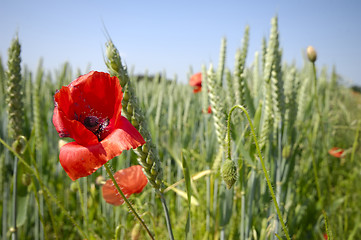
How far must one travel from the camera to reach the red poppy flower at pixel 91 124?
0.36m

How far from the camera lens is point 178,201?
128 centimetres

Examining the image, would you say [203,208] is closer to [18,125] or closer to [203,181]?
[203,181]

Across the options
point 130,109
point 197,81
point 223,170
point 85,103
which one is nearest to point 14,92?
point 85,103

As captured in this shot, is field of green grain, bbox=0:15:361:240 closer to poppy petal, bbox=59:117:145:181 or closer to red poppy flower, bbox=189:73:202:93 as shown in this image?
poppy petal, bbox=59:117:145:181

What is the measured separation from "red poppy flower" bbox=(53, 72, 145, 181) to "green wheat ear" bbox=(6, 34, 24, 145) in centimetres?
32

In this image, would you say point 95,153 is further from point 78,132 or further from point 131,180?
point 131,180

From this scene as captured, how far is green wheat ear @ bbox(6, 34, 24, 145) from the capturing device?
69 centimetres

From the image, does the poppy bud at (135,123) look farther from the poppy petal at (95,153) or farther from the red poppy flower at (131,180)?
the red poppy flower at (131,180)

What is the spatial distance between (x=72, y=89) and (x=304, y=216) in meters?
1.07

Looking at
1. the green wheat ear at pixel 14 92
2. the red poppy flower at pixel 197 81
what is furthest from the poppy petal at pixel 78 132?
the red poppy flower at pixel 197 81

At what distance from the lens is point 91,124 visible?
47 cm

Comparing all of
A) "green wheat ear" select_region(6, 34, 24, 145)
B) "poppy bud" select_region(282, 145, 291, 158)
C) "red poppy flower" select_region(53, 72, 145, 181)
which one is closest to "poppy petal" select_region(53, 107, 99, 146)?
"red poppy flower" select_region(53, 72, 145, 181)

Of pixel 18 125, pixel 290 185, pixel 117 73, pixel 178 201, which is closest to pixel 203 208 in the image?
pixel 178 201

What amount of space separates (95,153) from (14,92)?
474 millimetres
